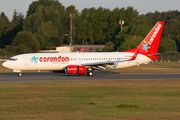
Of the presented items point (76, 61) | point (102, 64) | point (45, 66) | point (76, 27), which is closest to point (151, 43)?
point (102, 64)

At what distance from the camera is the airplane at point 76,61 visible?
38.1 m

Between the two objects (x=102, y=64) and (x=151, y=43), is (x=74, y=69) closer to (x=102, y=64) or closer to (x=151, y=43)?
(x=102, y=64)

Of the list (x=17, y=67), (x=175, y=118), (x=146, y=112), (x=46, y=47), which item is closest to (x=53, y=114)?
(x=146, y=112)

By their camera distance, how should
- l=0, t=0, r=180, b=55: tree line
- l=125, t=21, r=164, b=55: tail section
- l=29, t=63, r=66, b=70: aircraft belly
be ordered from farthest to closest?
1. l=0, t=0, r=180, b=55: tree line
2. l=125, t=21, r=164, b=55: tail section
3. l=29, t=63, r=66, b=70: aircraft belly

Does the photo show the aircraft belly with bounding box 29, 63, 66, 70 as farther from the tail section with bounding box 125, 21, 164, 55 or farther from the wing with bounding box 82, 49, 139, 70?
the tail section with bounding box 125, 21, 164, 55

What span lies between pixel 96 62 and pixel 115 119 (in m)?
27.6

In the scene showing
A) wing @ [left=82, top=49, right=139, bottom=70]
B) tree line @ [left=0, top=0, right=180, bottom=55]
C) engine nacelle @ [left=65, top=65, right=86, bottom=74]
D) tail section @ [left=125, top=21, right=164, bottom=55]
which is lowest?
engine nacelle @ [left=65, top=65, right=86, bottom=74]

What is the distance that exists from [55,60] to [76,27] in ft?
403

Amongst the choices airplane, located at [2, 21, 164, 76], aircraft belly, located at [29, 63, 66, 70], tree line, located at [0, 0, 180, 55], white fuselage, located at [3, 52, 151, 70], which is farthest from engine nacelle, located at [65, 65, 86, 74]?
tree line, located at [0, 0, 180, 55]

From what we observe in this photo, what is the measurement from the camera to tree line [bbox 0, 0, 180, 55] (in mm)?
121250

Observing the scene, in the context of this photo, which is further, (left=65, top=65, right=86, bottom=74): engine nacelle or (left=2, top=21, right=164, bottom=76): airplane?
(left=2, top=21, right=164, bottom=76): airplane

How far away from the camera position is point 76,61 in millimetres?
39969

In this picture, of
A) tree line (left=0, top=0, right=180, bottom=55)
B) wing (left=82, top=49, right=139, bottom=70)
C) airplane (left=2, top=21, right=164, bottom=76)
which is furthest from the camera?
tree line (left=0, top=0, right=180, bottom=55)

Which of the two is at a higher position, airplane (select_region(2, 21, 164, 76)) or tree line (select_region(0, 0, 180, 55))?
tree line (select_region(0, 0, 180, 55))
